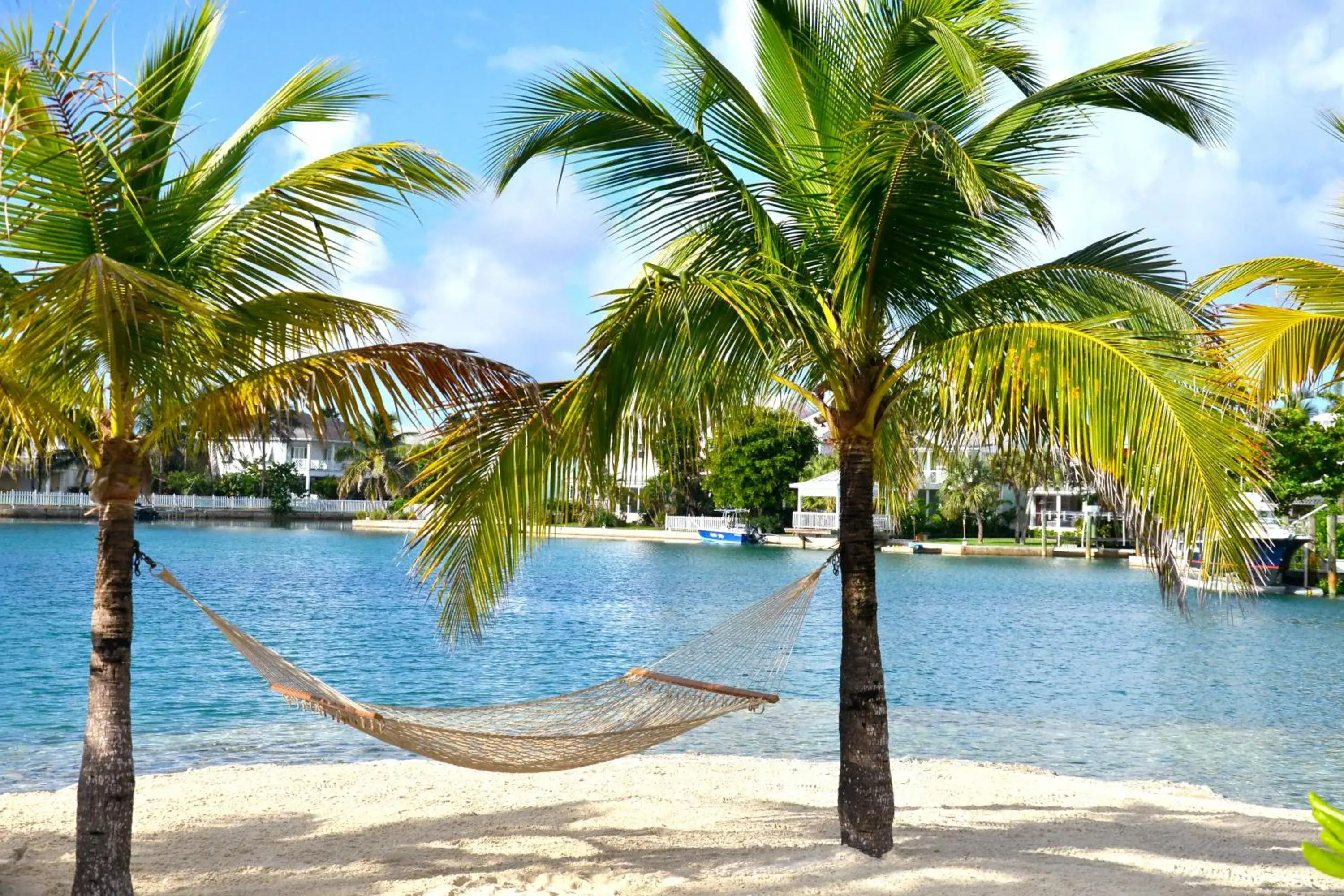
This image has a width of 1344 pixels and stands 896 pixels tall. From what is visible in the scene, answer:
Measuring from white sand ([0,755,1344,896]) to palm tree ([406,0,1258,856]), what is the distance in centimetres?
56

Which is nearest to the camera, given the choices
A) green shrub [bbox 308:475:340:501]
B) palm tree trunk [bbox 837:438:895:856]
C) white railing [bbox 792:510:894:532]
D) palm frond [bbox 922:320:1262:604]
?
palm frond [bbox 922:320:1262:604]

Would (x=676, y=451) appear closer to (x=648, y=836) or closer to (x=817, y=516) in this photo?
(x=648, y=836)

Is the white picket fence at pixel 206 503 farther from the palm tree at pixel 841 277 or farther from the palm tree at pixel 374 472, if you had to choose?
the palm tree at pixel 841 277

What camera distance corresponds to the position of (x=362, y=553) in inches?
1250

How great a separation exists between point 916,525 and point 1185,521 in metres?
32.9

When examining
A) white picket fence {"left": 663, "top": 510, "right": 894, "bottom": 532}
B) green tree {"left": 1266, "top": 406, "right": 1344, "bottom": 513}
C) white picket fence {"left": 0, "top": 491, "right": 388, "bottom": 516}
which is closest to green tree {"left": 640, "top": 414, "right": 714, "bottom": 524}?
green tree {"left": 1266, "top": 406, "right": 1344, "bottom": 513}

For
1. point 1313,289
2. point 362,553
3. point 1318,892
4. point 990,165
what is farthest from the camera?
point 362,553

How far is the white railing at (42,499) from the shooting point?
39438mm

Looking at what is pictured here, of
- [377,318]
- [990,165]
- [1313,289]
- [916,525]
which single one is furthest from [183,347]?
[916,525]

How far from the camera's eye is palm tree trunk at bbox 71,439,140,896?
11.8 ft

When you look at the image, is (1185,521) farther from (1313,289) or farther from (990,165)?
(1313,289)

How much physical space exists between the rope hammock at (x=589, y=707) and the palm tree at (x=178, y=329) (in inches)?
17.6

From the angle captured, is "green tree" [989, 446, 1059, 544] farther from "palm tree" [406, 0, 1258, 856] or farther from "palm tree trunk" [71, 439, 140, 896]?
"palm tree trunk" [71, 439, 140, 896]

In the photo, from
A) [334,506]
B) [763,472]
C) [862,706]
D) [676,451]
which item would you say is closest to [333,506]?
[334,506]
